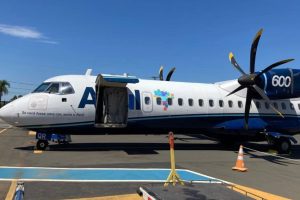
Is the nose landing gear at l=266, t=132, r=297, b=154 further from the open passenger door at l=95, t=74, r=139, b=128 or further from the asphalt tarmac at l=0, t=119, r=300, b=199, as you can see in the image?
the open passenger door at l=95, t=74, r=139, b=128

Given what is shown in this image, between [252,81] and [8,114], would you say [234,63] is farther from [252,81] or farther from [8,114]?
[8,114]

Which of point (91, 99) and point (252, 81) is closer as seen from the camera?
point (91, 99)

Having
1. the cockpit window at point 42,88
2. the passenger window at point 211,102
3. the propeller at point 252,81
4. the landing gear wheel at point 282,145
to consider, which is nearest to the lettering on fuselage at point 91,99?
the cockpit window at point 42,88

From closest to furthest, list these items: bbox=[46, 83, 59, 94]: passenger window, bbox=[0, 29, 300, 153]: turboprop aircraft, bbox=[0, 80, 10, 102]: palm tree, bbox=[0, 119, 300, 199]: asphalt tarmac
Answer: bbox=[0, 119, 300, 199]: asphalt tarmac < bbox=[0, 29, 300, 153]: turboprop aircraft < bbox=[46, 83, 59, 94]: passenger window < bbox=[0, 80, 10, 102]: palm tree

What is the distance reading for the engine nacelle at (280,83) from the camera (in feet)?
59.1

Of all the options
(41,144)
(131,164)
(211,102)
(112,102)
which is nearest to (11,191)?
(131,164)

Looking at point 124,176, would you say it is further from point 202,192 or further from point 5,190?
point 202,192

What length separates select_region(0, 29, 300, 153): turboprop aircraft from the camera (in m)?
15.4

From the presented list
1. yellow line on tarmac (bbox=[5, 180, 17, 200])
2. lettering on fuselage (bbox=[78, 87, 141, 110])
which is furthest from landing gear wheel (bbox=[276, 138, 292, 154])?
yellow line on tarmac (bbox=[5, 180, 17, 200])

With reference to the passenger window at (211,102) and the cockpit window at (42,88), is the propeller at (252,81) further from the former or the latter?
the cockpit window at (42,88)

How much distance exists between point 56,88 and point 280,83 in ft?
36.2

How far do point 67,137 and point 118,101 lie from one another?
321 cm

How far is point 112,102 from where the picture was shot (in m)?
16.9

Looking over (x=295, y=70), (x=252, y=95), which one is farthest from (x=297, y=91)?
(x=252, y=95)
